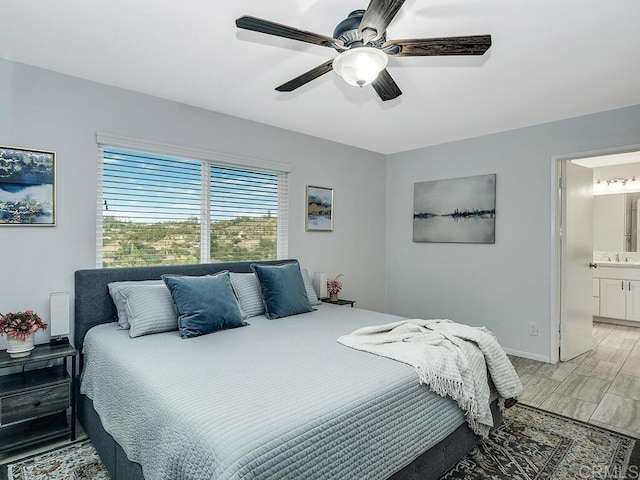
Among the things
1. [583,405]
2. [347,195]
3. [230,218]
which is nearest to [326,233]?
[347,195]

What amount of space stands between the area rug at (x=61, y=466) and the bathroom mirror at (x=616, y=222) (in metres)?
7.05

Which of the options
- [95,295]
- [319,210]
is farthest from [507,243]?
[95,295]

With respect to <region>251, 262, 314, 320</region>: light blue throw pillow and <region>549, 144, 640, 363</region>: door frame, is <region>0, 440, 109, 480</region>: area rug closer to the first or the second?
<region>251, 262, 314, 320</region>: light blue throw pillow

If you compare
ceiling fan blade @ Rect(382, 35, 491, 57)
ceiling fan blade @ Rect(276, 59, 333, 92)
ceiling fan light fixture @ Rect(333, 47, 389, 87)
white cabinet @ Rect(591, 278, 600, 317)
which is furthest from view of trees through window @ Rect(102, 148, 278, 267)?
white cabinet @ Rect(591, 278, 600, 317)

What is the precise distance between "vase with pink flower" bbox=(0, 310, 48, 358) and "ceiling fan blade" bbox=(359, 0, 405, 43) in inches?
100

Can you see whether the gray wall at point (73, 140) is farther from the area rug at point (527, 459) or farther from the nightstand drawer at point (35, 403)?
the area rug at point (527, 459)

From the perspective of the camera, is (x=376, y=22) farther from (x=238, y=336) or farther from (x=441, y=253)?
(x=441, y=253)

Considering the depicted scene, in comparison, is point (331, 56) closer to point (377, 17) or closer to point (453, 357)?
point (377, 17)

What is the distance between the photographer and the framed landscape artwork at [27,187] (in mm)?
2459

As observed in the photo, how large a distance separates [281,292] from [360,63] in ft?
6.36

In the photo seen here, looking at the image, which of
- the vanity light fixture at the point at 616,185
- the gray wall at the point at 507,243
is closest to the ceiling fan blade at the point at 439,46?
the gray wall at the point at 507,243

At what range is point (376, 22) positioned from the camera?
1555 mm

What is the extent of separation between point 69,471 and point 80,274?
1264mm

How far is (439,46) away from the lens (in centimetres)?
174
